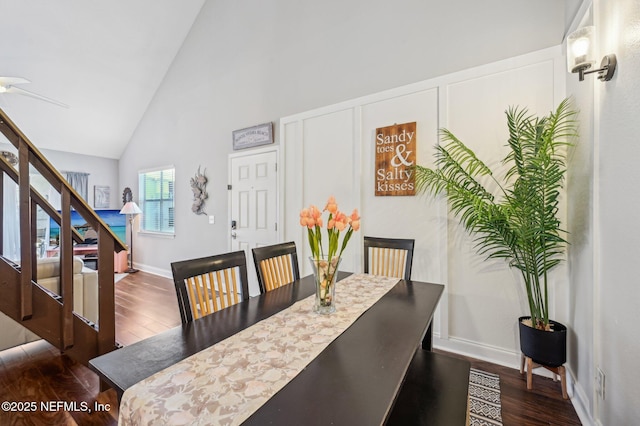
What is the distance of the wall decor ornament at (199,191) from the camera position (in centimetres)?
468

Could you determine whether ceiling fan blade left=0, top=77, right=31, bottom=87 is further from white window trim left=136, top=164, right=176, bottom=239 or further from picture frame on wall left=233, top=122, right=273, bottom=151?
picture frame on wall left=233, top=122, right=273, bottom=151

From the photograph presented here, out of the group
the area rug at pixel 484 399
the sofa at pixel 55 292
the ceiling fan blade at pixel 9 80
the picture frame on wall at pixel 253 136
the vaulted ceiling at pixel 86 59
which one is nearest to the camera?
the area rug at pixel 484 399

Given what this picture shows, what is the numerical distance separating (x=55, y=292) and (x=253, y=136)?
2748 mm

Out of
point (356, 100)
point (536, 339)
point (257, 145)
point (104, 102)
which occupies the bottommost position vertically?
point (536, 339)

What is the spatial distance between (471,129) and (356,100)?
4.08 feet

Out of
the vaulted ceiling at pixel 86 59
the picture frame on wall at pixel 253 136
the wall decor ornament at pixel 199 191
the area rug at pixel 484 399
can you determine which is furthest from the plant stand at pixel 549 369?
the vaulted ceiling at pixel 86 59

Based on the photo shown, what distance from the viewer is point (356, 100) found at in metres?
3.12

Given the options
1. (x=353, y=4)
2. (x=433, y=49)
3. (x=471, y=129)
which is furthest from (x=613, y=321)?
(x=353, y=4)

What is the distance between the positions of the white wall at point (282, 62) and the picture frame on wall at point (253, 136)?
12cm

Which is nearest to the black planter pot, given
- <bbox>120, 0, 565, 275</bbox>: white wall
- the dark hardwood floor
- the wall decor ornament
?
the dark hardwood floor

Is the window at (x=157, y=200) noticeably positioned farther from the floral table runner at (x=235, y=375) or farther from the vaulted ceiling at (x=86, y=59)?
the floral table runner at (x=235, y=375)

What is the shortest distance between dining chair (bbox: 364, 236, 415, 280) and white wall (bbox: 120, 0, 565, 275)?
1690mm

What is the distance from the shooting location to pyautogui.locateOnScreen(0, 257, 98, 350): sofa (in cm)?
234

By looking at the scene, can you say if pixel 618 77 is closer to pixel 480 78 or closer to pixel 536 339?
pixel 480 78
